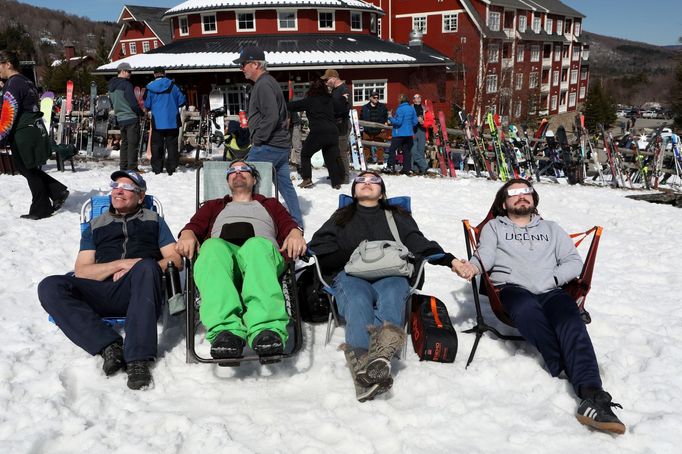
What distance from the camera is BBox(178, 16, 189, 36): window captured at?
31.5 meters

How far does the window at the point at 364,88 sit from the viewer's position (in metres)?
29.4

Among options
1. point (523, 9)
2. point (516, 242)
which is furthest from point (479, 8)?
point (516, 242)

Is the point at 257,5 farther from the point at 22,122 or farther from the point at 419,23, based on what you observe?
the point at 22,122

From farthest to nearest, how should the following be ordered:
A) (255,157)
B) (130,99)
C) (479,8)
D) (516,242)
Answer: (479,8)
(130,99)
(255,157)
(516,242)

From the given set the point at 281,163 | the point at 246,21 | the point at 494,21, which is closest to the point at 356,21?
the point at 246,21

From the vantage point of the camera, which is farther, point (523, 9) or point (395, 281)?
point (523, 9)

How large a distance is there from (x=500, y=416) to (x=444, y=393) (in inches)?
14.5

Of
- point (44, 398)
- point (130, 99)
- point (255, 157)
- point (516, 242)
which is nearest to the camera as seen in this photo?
point (44, 398)

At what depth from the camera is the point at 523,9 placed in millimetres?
45281

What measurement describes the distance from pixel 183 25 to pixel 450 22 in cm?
1899

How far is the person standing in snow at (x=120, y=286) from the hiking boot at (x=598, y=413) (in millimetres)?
2533

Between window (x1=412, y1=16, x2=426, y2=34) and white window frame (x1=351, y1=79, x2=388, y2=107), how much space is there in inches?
526

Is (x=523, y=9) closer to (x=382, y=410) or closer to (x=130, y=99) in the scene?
(x=130, y=99)

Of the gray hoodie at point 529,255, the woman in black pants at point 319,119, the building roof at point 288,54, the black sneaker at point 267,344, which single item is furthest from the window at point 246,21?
the black sneaker at point 267,344
